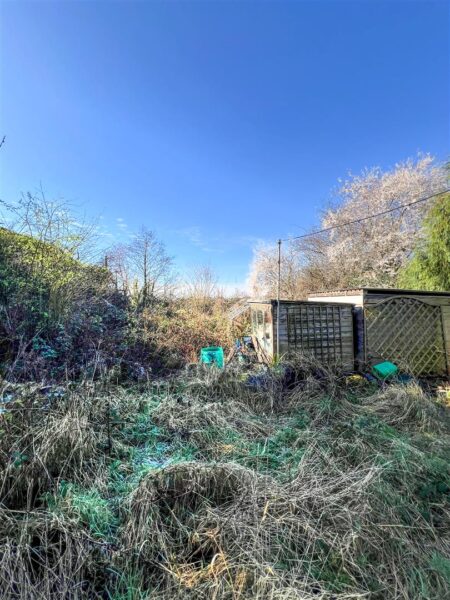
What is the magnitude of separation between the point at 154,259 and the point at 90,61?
22.5 feet

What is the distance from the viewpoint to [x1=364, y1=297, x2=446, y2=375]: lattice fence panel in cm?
620

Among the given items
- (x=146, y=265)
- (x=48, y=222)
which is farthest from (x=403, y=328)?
(x=146, y=265)

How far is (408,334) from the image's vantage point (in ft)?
21.2

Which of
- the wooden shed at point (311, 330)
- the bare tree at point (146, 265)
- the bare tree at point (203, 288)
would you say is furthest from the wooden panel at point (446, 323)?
the bare tree at point (146, 265)

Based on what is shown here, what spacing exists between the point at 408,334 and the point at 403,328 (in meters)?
0.20

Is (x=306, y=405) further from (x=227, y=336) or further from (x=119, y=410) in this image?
(x=227, y=336)

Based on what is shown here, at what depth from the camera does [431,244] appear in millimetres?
7184

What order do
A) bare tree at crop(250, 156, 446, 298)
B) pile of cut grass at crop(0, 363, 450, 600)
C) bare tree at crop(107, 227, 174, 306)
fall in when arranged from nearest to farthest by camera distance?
pile of cut grass at crop(0, 363, 450, 600)
bare tree at crop(107, 227, 174, 306)
bare tree at crop(250, 156, 446, 298)

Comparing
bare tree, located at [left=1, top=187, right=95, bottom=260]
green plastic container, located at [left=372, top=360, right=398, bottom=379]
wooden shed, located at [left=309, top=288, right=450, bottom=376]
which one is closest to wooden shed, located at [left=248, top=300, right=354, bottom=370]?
wooden shed, located at [left=309, top=288, right=450, bottom=376]

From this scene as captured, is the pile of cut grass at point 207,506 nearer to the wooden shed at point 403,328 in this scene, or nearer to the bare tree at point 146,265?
the wooden shed at point 403,328

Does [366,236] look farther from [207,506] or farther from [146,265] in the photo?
[207,506]

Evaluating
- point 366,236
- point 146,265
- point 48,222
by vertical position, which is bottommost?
point 48,222

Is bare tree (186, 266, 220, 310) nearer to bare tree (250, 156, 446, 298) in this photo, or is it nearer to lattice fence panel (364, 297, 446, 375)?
bare tree (250, 156, 446, 298)

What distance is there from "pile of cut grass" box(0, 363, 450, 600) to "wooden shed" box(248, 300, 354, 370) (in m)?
2.87
